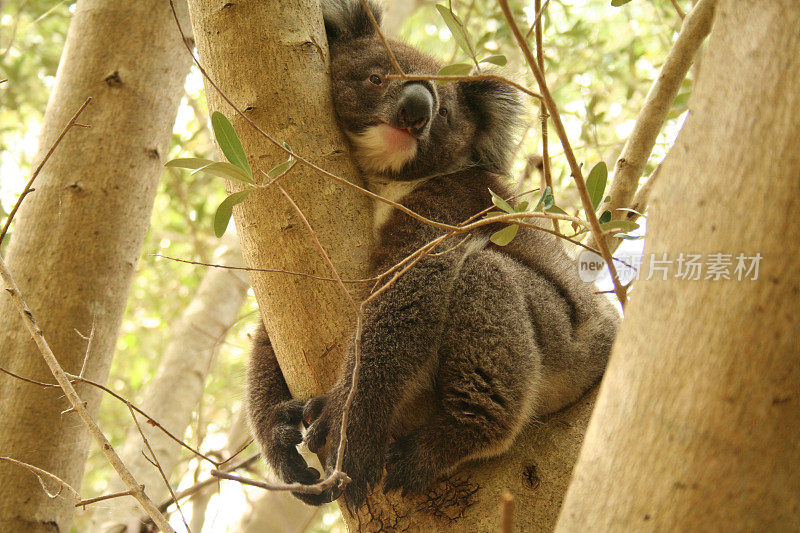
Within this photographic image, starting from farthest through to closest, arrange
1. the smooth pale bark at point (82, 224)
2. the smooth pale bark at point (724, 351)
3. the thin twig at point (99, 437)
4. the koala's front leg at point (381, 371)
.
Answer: the smooth pale bark at point (82, 224)
the koala's front leg at point (381, 371)
the thin twig at point (99, 437)
the smooth pale bark at point (724, 351)

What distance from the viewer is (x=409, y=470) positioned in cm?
187

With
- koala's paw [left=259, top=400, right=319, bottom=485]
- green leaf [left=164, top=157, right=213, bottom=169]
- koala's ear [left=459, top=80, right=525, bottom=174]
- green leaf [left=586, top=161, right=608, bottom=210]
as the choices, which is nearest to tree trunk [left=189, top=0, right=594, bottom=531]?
koala's paw [left=259, top=400, right=319, bottom=485]

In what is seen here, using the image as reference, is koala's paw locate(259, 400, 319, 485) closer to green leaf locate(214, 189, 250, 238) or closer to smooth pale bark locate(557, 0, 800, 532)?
green leaf locate(214, 189, 250, 238)

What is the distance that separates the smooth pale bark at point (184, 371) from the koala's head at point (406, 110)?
68.4 inches

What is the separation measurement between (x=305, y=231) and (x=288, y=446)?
724mm

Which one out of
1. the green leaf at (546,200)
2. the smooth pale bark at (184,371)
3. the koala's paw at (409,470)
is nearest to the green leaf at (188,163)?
the green leaf at (546,200)

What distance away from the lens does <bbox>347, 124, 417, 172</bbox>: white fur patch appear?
2.55 metres

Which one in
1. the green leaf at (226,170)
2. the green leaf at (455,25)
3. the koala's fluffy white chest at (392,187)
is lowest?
the koala's fluffy white chest at (392,187)

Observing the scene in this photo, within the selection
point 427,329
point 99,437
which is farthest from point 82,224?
point 427,329

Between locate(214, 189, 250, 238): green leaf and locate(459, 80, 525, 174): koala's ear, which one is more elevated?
locate(214, 189, 250, 238): green leaf

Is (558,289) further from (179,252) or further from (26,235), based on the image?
(179,252)

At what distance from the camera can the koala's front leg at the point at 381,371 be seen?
1.90 meters

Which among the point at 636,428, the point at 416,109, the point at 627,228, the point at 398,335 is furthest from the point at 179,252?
the point at 636,428

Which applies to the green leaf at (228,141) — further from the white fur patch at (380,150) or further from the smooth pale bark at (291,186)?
the white fur patch at (380,150)
